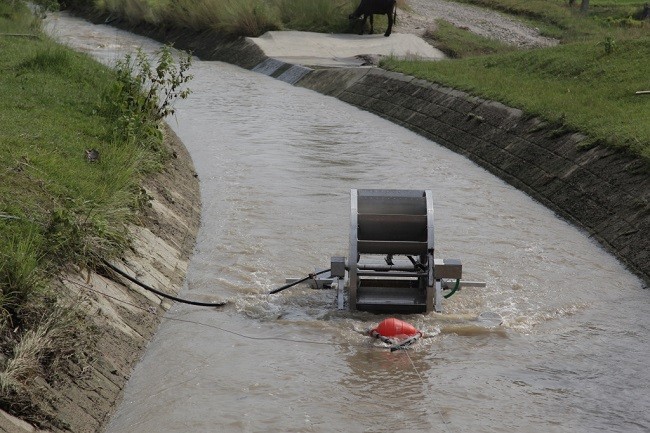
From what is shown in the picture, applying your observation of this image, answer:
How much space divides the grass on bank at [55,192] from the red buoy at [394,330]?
2.51m

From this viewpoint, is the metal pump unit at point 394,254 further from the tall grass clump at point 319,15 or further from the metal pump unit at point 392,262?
the tall grass clump at point 319,15

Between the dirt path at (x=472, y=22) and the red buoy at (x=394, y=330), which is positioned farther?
the dirt path at (x=472, y=22)

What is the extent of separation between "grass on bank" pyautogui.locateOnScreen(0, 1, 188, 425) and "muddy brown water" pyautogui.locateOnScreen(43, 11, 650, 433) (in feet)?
3.14

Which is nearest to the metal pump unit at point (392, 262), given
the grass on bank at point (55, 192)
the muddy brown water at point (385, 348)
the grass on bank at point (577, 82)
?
the muddy brown water at point (385, 348)

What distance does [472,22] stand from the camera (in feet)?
136

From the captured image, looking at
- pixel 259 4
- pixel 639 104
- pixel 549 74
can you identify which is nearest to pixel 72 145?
pixel 639 104

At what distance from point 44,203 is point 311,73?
75.1ft

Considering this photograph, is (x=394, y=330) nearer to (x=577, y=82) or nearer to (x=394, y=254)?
(x=394, y=254)

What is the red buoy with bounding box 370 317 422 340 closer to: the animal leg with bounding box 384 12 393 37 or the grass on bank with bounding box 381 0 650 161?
the grass on bank with bounding box 381 0 650 161

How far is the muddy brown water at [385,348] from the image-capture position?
7805 millimetres

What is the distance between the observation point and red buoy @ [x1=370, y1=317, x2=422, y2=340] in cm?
924

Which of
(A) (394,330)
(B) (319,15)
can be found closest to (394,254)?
(A) (394,330)

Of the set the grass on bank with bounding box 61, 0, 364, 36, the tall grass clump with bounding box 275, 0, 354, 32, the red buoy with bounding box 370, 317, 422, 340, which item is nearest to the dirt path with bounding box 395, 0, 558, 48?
the tall grass clump with bounding box 275, 0, 354, 32

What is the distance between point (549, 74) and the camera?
21.9 meters
